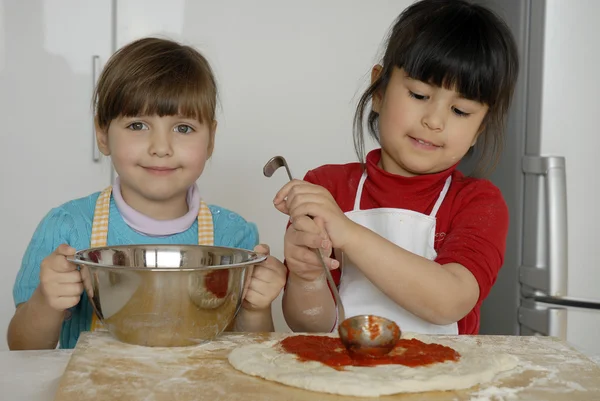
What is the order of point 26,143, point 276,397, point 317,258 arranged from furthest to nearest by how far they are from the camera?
point 26,143, point 317,258, point 276,397

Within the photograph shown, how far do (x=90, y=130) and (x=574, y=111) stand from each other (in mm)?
1302

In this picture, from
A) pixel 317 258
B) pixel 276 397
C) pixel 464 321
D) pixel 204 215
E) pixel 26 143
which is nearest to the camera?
pixel 276 397

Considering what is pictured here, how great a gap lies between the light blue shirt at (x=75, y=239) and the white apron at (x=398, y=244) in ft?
0.85

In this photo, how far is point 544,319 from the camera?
1.90m

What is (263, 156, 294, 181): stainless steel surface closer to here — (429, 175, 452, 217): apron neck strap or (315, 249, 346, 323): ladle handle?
(315, 249, 346, 323): ladle handle

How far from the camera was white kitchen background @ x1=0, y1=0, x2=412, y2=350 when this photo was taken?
6.85 feet

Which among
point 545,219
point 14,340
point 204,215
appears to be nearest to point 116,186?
point 204,215

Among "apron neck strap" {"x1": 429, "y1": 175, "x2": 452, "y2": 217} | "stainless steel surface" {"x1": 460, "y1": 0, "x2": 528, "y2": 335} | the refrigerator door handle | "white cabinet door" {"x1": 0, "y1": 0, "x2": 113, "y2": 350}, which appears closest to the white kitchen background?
"white cabinet door" {"x1": 0, "y1": 0, "x2": 113, "y2": 350}

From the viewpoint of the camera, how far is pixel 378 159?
4.86 ft

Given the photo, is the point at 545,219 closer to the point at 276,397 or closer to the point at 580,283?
the point at 580,283

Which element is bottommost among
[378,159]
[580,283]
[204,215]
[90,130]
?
[580,283]

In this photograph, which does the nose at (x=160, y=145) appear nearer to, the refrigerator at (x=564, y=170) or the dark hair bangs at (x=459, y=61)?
the dark hair bangs at (x=459, y=61)

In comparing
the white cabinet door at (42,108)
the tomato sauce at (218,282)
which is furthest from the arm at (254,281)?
the white cabinet door at (42,108)

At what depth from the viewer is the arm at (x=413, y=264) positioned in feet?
3.70
